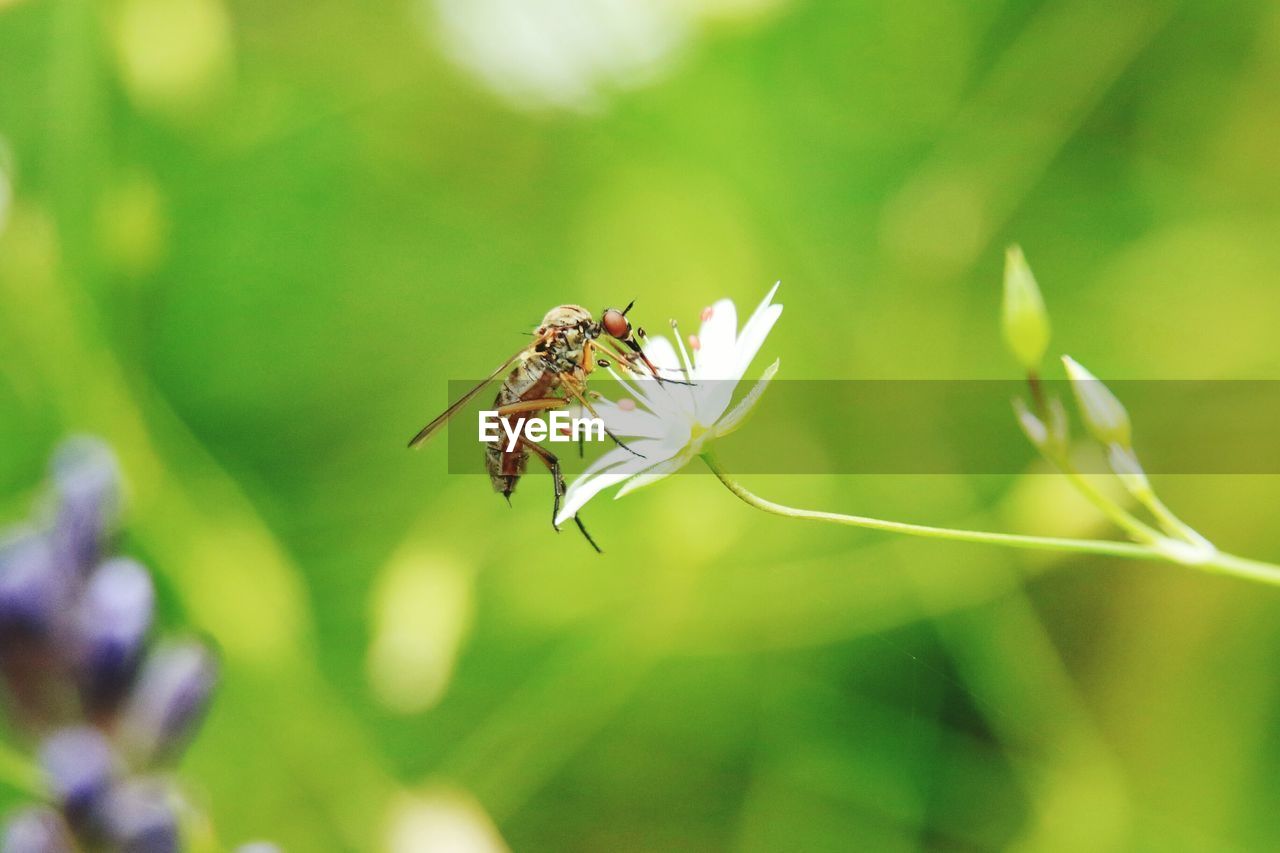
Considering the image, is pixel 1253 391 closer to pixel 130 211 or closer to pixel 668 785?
pixel 668 785

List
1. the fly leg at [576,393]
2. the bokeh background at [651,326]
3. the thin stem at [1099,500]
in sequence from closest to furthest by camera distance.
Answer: the thin stem at [1099,500] < the fly leg at [576,393] < the bokeh background at [651,326]

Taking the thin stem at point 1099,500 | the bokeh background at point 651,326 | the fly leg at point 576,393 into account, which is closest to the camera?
the thin stem at point 1099,500

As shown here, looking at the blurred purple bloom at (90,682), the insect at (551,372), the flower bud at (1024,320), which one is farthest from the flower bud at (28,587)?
the flower bud at (1024,320)

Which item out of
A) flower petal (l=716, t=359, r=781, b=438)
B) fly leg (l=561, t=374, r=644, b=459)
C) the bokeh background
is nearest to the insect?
fly leg (l=561, t=374, r=644, b=459)

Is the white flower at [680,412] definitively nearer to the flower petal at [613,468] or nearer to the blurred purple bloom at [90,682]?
the flower petal at [613,468]

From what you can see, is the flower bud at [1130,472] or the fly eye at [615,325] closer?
the flower bud at [1130,472]

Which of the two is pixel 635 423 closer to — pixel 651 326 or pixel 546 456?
pixel 546 456

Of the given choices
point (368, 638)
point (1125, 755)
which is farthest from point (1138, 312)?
point (368, 638)

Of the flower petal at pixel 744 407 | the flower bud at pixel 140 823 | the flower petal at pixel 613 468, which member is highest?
the flower petal at pixel 744 407

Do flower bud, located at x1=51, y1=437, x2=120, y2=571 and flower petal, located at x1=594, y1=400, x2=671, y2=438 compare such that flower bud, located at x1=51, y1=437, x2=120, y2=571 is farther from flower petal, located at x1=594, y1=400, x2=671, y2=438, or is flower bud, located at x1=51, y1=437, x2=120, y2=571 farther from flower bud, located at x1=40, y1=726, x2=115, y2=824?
flower petal, located at x1=594, y1=400, x2=671, y2=438
